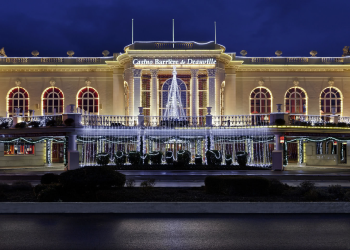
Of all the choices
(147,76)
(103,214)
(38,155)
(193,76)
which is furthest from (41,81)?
(103,214)

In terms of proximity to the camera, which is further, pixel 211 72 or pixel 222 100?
pixel 222 100

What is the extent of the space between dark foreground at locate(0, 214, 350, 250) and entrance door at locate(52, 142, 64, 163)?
27171 mm

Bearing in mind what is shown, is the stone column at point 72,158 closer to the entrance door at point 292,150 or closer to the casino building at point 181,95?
the casino building at point 181,95

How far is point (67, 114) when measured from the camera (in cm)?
3039

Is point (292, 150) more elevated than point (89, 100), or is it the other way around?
point (89, 100)

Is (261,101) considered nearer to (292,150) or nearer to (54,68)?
(292,150)

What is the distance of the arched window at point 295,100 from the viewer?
42.4 m

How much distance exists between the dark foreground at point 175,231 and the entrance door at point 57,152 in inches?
1070

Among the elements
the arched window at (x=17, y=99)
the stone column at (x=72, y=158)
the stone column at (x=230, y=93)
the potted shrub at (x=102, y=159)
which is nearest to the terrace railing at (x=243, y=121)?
the stone column at (x=230, y=93)

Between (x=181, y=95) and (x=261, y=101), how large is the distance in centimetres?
833

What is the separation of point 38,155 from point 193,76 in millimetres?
15595

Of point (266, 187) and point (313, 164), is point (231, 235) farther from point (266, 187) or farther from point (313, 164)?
point (313, 164)

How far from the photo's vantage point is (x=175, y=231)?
1116 cm

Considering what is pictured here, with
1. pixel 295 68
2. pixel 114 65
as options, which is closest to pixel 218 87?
pixel 295 68
